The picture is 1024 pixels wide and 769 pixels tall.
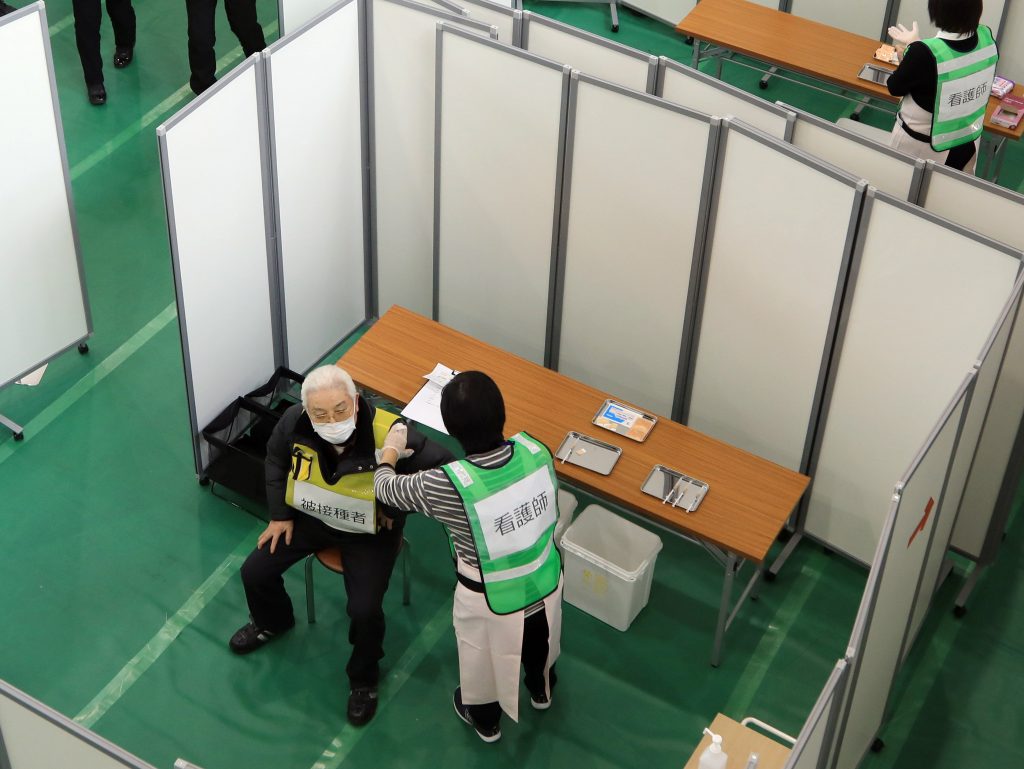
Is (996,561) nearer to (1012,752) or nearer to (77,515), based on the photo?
(1012,752)

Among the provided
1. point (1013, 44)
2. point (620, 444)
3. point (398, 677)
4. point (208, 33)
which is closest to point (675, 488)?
point (620, 444)

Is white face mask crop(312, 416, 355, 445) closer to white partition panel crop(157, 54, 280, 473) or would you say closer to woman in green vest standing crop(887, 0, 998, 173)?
white partition panel crop(157, 54, 280, 473)

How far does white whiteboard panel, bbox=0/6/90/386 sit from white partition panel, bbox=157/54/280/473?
0.93 m

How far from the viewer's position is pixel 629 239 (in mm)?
5371

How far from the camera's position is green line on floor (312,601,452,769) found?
474 centimetres

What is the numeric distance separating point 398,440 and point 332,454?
23 centimetres

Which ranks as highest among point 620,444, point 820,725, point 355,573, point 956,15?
point 956,15

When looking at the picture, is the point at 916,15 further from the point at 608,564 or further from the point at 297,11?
the point at 608,564

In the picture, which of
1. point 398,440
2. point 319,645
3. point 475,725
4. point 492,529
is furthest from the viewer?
point 319,645

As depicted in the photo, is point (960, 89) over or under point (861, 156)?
under

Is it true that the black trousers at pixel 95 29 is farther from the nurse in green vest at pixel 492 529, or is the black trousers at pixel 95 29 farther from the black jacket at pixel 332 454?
the nurse in green vest at pixel 492 529

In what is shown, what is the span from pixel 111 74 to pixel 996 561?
232 inches

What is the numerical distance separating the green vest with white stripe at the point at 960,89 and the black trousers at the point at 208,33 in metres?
4.06

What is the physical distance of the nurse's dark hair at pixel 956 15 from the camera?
5.30 meters
